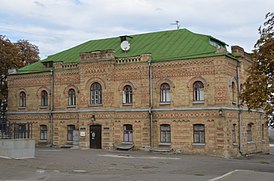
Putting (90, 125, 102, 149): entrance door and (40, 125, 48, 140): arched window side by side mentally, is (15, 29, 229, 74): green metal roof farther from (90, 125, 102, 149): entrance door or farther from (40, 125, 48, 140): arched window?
(90, 125, 102, 149): entrance door

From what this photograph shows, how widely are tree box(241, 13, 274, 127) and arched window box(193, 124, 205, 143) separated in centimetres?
1071

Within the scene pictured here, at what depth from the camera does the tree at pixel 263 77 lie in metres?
19.5

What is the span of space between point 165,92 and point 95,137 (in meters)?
7.37

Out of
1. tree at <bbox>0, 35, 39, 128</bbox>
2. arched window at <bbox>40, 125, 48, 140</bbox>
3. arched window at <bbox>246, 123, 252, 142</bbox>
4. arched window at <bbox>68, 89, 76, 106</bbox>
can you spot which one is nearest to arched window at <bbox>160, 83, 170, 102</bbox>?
arched window at <bbox>246, 123, 252, 142</bbox>

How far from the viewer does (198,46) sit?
109ft

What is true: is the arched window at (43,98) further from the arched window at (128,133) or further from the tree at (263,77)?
the tree at (263,77)

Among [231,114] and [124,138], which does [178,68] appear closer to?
[231,114]

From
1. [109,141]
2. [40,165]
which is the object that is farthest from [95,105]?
[40,165]

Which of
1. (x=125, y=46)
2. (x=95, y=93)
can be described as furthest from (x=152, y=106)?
(x=125, y=46)

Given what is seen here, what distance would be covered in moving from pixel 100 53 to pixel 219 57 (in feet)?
34.0

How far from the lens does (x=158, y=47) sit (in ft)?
117

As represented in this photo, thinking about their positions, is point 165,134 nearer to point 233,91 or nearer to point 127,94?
point 127,94

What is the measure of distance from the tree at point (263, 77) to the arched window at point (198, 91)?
35.1 ft

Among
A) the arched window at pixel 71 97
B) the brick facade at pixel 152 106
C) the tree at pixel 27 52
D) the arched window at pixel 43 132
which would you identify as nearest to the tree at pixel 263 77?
the brick facade at pixel 152 106
